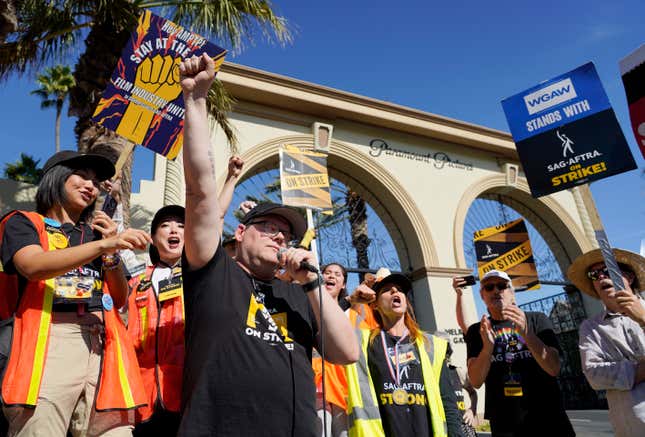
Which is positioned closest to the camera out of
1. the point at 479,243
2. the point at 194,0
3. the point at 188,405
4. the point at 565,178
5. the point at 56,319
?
the point at 188,405

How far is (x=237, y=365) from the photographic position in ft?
5.68

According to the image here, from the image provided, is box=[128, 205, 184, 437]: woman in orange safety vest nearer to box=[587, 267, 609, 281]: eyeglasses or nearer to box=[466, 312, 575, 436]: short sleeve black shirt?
box=[466, 312, 575, 436]: short sleeve black shirt

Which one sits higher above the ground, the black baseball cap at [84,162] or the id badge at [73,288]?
the black baseball cap at [84,162]

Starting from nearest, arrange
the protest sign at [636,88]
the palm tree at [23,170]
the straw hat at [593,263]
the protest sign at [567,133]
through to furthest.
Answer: the protest sign at [636,88]
the straw hat at [593,263]
the protest sign at [567,133]
the palm tree at [23,170]

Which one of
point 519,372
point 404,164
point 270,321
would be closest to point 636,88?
point 519,372

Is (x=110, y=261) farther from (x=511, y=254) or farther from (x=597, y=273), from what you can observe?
(x=511, y=254)

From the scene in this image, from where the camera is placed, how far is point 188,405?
1.68 m

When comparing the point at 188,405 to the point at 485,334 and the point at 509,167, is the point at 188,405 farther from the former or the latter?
the point at 509,167

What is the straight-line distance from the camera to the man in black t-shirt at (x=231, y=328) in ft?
5.51

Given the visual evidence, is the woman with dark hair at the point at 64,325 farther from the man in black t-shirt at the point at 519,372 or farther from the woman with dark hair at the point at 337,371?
the man in black t-shirt at the point at 519,372

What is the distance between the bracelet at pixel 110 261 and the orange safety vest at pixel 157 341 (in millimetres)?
347

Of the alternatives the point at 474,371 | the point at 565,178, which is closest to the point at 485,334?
the point at 474,371

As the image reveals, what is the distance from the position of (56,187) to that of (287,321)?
1.37 meters

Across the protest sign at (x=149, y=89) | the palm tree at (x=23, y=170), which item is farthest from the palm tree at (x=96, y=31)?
the palm tree at (x=23, y=170)
